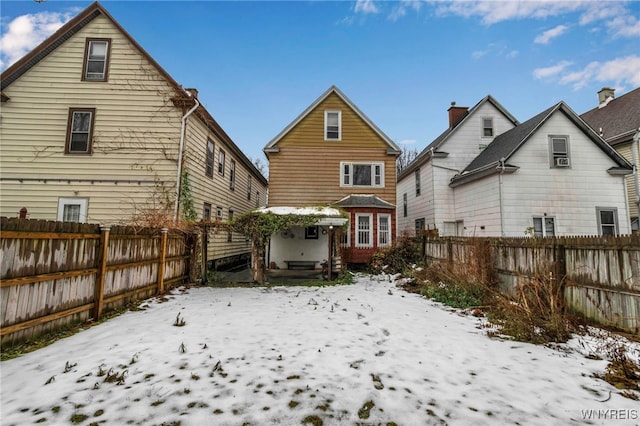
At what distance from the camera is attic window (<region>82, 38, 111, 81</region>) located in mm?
11523

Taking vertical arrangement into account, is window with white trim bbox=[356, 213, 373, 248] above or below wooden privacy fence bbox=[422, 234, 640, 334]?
above

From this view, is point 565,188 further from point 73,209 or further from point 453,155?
point 73,209

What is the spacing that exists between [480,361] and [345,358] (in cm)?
183

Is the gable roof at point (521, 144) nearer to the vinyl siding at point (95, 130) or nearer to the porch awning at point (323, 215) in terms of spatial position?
the porch awning at point (323, 215)

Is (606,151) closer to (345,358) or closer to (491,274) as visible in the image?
(491,274)

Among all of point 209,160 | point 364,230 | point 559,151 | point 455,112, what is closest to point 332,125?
point 364,230

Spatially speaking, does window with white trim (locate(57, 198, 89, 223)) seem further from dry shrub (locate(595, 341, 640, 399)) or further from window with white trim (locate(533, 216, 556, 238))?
window with white trim (locate(533, 216, 556, 238))

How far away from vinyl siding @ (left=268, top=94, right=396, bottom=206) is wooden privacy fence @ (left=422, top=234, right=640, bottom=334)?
9.26 m

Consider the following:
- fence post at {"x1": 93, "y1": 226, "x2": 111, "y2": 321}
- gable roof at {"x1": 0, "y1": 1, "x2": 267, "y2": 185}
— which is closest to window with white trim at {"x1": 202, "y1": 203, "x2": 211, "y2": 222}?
gable roof at {"x1": 0, "y1": 1, "x2": 267, "y2": 185}

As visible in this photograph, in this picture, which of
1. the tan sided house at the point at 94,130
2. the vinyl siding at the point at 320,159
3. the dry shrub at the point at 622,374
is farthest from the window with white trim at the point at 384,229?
the dry shrub at the point at 622,374

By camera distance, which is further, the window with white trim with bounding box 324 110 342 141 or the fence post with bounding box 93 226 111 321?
the window with white trim with bounding box 324 110 342 141

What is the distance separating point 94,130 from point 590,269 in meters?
16.0

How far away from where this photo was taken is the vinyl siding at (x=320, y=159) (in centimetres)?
1588

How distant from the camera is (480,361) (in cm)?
381
